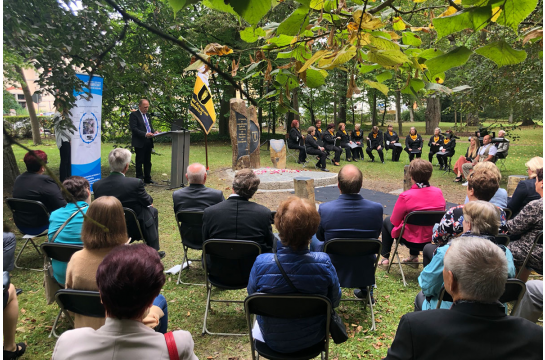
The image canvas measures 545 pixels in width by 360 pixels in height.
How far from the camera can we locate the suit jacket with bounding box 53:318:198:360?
1519 mm

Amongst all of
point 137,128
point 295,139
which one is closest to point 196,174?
point 137,128

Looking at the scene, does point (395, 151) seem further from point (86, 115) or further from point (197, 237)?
point (197, 237)

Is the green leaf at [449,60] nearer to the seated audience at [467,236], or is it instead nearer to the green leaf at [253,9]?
the green leaf at [253,9]

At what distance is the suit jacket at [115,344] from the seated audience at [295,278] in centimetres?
91

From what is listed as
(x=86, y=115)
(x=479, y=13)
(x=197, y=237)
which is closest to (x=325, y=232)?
(x=197, y=237)

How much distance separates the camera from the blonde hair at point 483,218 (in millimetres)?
2756

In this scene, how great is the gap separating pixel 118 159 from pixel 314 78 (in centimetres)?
336

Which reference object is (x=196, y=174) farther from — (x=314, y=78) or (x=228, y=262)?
(x=314, y=78)

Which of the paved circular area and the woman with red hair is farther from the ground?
the woman with red hair

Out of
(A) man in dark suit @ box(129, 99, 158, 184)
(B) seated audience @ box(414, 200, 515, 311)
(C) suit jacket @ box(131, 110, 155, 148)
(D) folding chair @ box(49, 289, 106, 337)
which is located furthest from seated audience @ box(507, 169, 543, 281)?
(C) suit jacket @ box(131, 110, 155, 148)

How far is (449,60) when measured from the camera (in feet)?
3.96

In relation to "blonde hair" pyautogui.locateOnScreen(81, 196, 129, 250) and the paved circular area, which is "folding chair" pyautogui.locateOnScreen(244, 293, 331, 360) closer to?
"blonde hair" pyautogui.locateOnScreen(81, 196, 129, 250)

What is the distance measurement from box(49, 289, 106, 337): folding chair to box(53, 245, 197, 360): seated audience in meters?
0.73

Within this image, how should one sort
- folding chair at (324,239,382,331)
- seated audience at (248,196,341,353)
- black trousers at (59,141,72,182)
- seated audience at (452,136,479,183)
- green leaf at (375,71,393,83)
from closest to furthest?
green leaf at (375,71,393,83), seated audience at (248,196,341,353), folding chair at (324,239,382,331), black trousers at (59,141,72,182), seated audience at (452,136,479,183)
